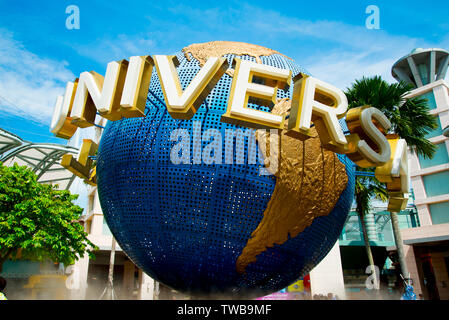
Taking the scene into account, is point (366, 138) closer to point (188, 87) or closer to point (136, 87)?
point (188, 87)

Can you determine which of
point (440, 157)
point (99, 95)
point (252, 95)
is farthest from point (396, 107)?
point (440, 157)

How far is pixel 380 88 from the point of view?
1435 cm

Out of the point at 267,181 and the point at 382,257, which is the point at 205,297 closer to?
the point at 267,181

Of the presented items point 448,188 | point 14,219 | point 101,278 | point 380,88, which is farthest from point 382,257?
point 14,219

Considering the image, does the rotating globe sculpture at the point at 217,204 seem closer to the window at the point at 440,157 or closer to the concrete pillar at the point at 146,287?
the concrete pillar at the point at 146,287

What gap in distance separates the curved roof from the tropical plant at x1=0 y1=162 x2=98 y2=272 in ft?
16.7

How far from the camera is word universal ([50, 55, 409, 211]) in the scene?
458cm

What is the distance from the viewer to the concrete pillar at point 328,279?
1986cm

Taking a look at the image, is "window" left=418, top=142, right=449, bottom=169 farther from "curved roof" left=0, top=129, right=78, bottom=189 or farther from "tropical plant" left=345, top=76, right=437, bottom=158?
"curved roof" left=0, top=129, right=78, bottom=189

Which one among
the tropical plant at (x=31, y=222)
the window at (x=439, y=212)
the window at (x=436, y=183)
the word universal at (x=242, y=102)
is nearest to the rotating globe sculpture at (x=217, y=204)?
the word universal at (x=242, y=102)

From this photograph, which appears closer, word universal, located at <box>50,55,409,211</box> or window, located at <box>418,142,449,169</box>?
word universal, located at <box>50,55,409,211</box>

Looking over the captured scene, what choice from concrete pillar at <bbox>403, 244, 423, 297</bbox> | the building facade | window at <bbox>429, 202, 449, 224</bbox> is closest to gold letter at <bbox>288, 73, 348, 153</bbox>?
the building facade

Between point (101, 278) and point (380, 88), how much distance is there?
1364 inches

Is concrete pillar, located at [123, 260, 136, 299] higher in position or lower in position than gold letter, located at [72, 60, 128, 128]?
lower
